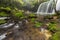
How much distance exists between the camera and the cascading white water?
4.96m

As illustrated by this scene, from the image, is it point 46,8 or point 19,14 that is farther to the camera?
point 46,8

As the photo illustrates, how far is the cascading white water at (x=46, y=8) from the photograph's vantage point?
195 inches

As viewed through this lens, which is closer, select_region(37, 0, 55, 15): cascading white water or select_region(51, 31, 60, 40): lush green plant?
select_region(51, 31, 60, 40): lush green plant

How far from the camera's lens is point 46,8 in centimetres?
523

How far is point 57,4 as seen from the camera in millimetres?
4754

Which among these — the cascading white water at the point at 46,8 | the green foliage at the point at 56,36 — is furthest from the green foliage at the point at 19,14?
the green foliage at the point at 56,36

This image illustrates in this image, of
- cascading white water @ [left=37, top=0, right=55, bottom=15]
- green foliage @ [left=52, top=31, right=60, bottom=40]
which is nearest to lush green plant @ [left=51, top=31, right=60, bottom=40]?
green foliage @ [left=52, top=31, right=60, bottom=40]

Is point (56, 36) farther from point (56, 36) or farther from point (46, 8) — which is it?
point (46, 8)

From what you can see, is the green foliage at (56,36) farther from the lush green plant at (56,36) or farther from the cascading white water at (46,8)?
A: the cascading white water at (46,8)

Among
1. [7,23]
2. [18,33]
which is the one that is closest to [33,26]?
[18,33]

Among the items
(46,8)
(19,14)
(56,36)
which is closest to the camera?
(56,36)

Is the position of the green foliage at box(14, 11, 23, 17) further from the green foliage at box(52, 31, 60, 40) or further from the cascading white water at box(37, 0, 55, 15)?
the green foliage at box(52, 31, 60, 40)

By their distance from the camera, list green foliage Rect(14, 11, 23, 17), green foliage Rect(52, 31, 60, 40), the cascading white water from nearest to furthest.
Answer: green foliage Rect(52, 31, 60, 40)
green foliage Rect(14, 11, 23, 17)
the cascading white water

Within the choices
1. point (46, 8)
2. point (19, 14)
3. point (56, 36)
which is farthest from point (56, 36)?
point (46, 8)
